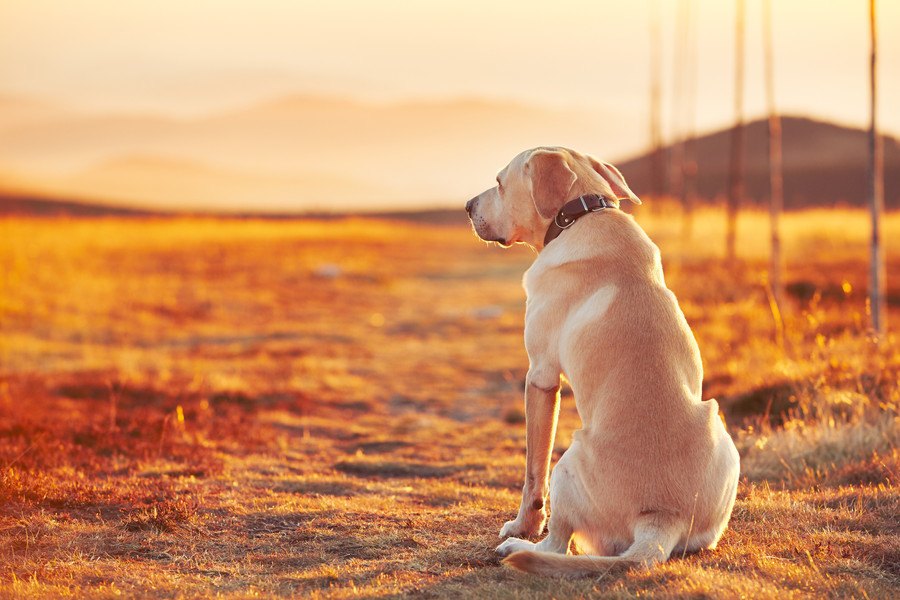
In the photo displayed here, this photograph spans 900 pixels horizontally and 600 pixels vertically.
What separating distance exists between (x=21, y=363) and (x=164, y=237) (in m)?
18.8

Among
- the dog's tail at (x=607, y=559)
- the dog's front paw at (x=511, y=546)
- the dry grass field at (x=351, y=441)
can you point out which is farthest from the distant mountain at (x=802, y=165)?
the dog's tail at (x=607, y=559)

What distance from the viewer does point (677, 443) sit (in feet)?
13.2

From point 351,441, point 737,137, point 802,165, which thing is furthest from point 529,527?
point 802,165

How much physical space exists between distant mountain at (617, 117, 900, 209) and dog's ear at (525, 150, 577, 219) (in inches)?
2473

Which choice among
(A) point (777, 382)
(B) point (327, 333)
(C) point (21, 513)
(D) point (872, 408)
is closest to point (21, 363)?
(B) point (327, 333)

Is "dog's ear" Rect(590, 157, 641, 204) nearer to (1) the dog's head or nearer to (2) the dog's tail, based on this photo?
(1) the dog's head

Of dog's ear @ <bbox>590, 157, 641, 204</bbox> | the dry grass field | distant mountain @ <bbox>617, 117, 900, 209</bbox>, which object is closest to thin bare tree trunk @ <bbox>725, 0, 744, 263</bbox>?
the dry grass field

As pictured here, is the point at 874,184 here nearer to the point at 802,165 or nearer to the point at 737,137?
the point at 737,137

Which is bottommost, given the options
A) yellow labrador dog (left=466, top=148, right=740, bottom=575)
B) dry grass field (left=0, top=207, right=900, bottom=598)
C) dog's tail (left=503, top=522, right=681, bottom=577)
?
dry grass field (left=0, top=207, right=900, bottom=598)

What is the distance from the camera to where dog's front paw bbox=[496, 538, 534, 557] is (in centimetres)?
449

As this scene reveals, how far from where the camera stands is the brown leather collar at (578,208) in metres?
4.67

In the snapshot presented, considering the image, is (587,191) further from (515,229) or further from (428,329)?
(428,329)

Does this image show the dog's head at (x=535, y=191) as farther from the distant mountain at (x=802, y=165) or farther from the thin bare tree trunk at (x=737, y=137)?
the distant mountain at (x=802, y=165)

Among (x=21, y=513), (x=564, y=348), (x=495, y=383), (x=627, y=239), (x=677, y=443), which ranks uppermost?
(x=627, y=239)
